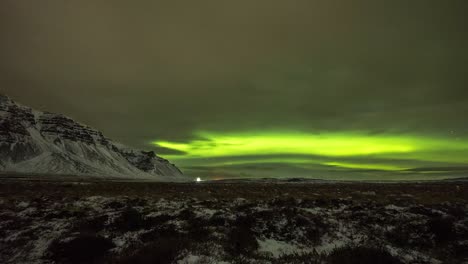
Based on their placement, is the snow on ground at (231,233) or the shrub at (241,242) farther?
the shrub at (241,242)

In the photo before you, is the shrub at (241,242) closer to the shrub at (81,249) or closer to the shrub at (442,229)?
the shrub at (81,249)

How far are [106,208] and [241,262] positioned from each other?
44.6ft

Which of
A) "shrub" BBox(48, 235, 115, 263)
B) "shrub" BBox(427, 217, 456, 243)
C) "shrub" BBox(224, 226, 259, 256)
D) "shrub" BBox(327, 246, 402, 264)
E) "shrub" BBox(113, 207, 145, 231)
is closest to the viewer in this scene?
"shrub" BBox(327, 246, 402, 264)

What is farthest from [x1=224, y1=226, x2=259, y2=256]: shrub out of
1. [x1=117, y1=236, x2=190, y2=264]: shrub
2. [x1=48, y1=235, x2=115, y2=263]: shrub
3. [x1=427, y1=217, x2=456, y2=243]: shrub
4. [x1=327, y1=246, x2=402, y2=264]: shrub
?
[x1=427, y1=217, x2=456, y2=243]: shrub

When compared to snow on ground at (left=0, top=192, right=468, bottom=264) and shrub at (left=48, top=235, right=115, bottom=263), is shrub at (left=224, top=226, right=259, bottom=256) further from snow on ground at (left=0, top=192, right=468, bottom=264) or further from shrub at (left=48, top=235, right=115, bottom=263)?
shrub at (left=48, top=235, right=115, bottom=263)

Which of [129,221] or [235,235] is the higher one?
[129,221]

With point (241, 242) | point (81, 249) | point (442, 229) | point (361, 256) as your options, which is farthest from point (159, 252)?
point (442, 229)

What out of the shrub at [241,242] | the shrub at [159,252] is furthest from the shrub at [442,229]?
the shrub at [159,252]

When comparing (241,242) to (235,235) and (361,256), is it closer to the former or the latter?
(235,235)

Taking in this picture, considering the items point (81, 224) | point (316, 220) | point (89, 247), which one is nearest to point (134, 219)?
point (81, 224)

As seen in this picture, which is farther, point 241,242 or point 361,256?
point 241,242

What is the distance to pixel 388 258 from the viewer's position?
1080 cm

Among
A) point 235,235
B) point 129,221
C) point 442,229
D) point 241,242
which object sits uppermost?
point 129,221

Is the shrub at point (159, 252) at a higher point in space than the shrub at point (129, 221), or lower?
lower
